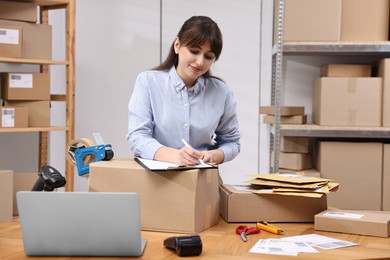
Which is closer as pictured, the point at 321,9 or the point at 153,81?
the point at 153,81

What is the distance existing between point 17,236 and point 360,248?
0.86 m

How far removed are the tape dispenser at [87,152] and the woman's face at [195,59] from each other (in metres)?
0.40

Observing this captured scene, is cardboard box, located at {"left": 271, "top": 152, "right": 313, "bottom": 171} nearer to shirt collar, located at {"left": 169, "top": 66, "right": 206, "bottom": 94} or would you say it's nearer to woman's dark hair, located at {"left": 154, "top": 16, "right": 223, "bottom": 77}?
shirt collar, located at {"left": 169, "top": 66, "right": 206, "bottom": 94}

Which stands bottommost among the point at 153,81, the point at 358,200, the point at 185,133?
the point at 358,200

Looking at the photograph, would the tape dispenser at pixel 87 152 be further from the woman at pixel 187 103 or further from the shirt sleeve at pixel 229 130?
the shirt sleeve at pixel 229 130

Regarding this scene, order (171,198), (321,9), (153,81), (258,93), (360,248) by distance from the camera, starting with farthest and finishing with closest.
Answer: (258,93)
(321,9)
(153,81)
(171,198)
(360,248)

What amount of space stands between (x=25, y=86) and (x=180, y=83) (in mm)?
1532

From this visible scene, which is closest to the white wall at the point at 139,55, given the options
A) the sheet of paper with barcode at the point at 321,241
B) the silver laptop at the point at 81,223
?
the sheet of paper with barcode at the point at 321,241

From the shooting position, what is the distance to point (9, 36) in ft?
10.0

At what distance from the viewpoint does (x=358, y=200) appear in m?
2.99

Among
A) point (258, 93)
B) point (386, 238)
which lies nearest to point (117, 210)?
point (386, 238)

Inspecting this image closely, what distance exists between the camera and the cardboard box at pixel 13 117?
3.07m

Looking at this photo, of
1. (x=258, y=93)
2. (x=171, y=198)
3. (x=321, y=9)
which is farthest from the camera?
(x=258, y=93)

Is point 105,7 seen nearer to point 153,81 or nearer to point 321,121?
point 321,121
